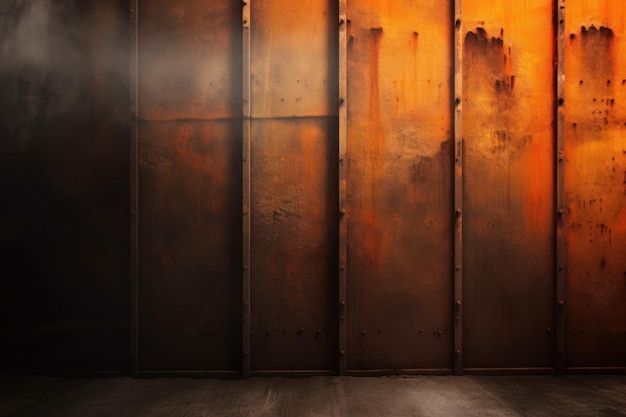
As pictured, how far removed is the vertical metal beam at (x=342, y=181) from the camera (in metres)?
3.13

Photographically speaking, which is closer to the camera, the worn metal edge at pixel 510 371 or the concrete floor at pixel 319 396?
the concrete floor at pixel 319 396

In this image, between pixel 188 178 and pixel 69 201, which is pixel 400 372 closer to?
pixel 188 178

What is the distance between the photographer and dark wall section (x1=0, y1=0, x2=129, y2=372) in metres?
3.22

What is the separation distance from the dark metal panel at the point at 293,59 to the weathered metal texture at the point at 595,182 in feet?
6.79

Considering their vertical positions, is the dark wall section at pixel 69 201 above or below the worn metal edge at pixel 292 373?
above

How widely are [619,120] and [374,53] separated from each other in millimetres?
2189

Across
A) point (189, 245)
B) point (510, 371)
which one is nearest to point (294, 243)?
point (189, 245)

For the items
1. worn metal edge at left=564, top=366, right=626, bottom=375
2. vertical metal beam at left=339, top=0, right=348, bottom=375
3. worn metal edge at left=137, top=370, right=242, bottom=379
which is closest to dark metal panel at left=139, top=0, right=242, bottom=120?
vertical metal beam at left=339, top=0, right=348, bottom=375

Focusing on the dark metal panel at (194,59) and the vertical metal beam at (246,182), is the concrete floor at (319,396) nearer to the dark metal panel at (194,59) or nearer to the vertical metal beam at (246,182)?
the vertical metal beam at (246,182)

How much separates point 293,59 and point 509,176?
6.94 ft

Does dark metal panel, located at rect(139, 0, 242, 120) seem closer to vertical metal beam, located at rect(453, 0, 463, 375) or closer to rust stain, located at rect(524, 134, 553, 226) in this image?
vertical metal beam, located at rect(453, 0, 463, 375)

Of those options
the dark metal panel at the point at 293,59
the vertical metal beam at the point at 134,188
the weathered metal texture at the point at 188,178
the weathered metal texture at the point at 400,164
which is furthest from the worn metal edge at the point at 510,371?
the vertical metal beam at the point at 134,188

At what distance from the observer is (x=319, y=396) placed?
2.81 meters

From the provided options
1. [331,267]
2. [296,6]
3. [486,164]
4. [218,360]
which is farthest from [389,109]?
[218,360]
